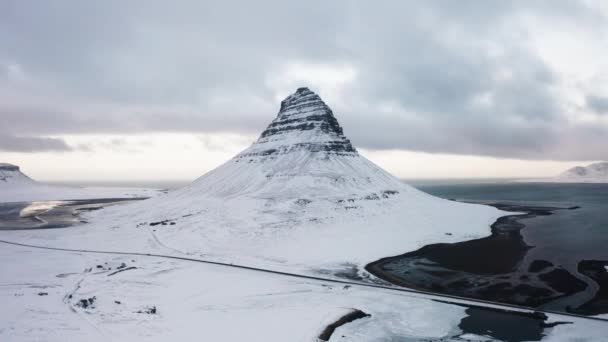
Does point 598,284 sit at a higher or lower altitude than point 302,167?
lower

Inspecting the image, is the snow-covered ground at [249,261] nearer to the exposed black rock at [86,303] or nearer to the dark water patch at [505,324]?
the exposed black rock at [86,303]

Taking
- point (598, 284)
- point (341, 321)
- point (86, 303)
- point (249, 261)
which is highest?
point (598, 284)

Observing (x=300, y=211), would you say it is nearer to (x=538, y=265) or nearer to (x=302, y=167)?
(x=302, y=167)

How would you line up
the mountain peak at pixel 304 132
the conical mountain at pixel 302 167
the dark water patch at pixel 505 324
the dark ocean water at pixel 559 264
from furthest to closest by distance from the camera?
the mountain peak at pixel 304 132, the conical mountain at pixel 302 167, the dark ocean water at pixel 559 264, the dark water patch at pixel 505 324

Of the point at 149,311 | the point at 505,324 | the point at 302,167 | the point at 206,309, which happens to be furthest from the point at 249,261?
the point at 302,167

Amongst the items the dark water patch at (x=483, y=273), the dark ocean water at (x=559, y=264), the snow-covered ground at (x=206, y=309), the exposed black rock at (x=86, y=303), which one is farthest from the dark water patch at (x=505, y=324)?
the exposed black rock at (x=86, y=303)

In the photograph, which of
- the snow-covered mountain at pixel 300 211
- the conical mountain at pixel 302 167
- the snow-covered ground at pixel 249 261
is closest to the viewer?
the snow-covered ground at pixel 249 261

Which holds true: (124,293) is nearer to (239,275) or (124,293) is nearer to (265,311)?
(239,275)
